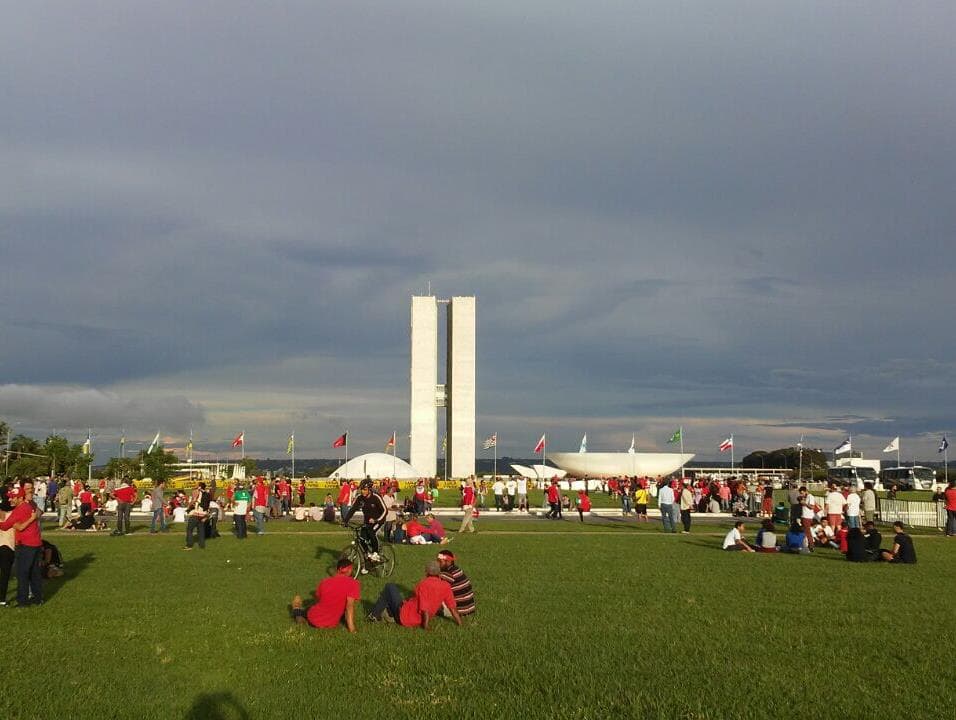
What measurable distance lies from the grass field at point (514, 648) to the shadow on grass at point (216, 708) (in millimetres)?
25

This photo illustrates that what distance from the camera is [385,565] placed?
52.1 feet

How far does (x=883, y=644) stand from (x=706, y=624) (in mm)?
2078

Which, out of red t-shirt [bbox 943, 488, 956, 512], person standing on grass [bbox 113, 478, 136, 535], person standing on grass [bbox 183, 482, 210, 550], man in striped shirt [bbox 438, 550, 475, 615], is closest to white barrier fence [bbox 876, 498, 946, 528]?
red t-shirt [bbox 943, 488, 956, 512]

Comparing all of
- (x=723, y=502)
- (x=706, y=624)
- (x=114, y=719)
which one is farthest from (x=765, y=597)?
(x=723, y=502)

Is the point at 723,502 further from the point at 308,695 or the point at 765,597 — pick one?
the point at 308,695

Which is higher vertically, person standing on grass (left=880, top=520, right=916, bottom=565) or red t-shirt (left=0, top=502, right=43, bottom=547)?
red t-shirt (left=0, top=502, right=43, bottom=547)

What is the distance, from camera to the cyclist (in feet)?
51.6

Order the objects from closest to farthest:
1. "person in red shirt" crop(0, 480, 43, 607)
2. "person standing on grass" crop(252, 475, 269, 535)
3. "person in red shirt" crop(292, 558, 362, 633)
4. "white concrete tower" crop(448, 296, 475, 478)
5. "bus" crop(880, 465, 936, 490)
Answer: "person in red shirt" crop(292, 558, 362, 633)
"person in red shirt" crop(0, 480, 43, 607)
"person standing on grass" crop(252, 475, 269, 535)
"bus" crop(880, 465, 936, 490)
"white concrete tower" crop(448, 296, 475, 478)

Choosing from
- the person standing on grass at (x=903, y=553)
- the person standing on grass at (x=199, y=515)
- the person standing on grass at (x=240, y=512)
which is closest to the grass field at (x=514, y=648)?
the person standing on grass at (x=903, y=553)

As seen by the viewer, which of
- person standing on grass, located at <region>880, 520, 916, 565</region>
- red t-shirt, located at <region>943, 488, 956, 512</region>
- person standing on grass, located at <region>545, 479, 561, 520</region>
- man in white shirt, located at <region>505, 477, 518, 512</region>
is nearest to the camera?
person standing on grass, located at <region>880, 520, 916, 565</region>

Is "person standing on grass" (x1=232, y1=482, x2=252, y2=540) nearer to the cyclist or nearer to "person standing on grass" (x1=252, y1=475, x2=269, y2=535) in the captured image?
"person standing on grass" (x1=252, y1=475, x2=269, y2=535)

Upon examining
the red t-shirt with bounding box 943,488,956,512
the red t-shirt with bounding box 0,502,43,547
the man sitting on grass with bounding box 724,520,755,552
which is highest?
the red t-shirt with bounding box 0,502,43,547

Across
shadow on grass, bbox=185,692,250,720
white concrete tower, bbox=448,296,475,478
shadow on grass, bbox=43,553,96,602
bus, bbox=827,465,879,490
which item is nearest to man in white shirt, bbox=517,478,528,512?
shadow on grass, bbox=43,553,96,602

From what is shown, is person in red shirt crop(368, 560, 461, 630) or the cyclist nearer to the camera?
person in red shirt crop(368, 560, 461, 630)
